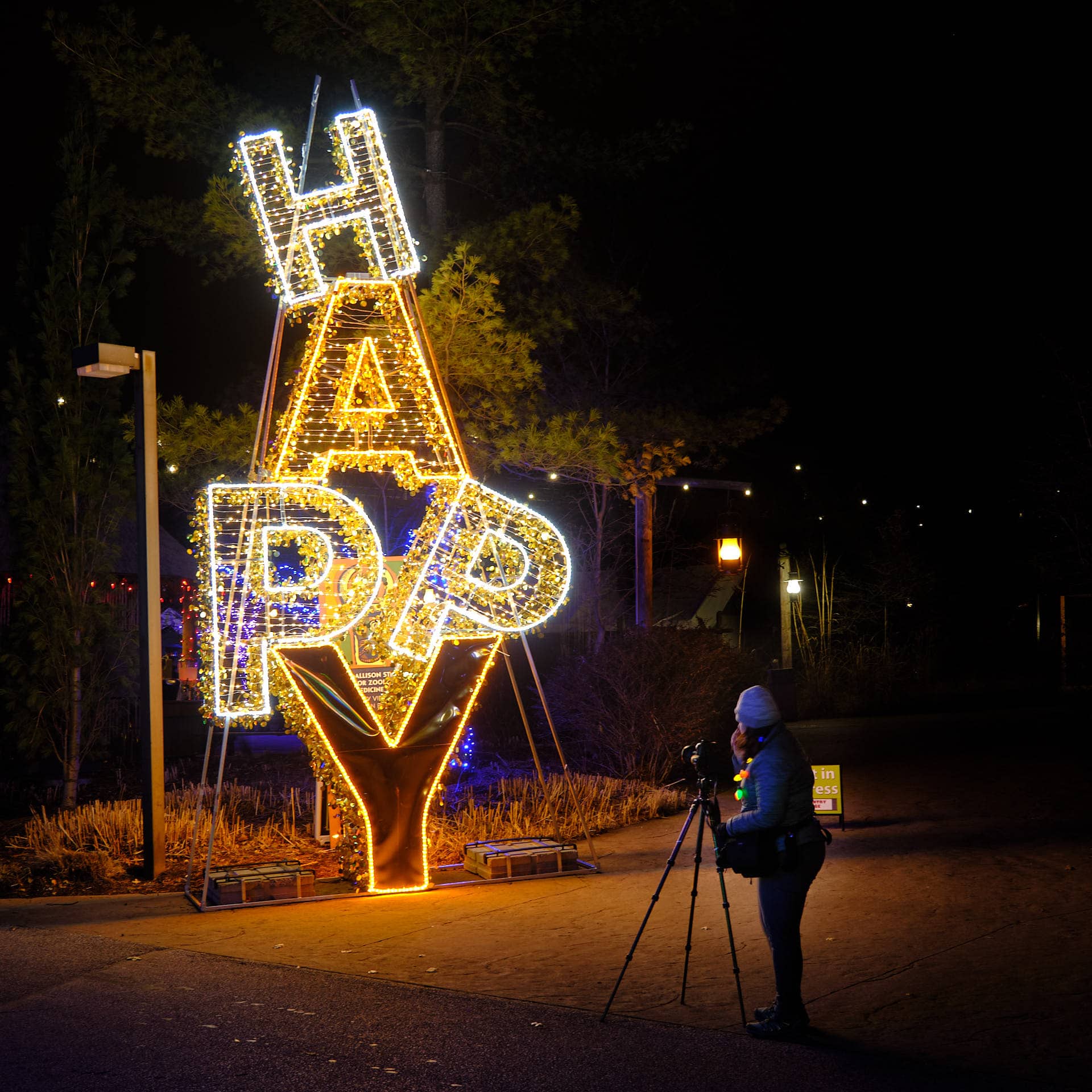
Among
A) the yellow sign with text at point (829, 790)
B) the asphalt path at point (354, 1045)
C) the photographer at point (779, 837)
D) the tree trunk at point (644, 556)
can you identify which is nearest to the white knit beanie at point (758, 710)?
the photographer at point (779, 837)

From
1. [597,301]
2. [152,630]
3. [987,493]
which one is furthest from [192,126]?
[987,493]

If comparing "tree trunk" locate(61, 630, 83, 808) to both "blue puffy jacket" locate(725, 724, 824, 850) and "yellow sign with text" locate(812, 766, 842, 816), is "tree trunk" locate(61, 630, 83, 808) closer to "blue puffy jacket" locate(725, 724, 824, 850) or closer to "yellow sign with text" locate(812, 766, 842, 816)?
"yellow sign with text" locate(812, 766, 842, 816)

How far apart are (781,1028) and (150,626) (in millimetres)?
6093

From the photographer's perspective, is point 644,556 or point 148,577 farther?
point 644,556

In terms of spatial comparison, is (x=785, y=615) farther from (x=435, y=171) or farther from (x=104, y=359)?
(x=104, y=359)

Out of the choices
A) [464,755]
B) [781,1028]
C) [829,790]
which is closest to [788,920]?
[781,1028]

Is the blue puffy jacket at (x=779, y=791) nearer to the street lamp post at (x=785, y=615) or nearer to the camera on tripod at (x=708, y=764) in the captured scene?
the camera on tripod at (x=708, y=764)

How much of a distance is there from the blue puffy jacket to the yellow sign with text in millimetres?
4878

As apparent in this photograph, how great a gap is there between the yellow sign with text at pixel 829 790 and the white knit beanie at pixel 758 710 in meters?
4.91

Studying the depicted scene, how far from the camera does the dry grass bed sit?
9508mm

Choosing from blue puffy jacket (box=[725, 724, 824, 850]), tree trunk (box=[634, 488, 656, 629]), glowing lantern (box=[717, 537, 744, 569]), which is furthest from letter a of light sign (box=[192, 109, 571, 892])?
tree trunk (box=[634, 488, 656, 629])

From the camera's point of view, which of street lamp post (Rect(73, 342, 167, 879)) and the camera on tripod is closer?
the camera on tripod

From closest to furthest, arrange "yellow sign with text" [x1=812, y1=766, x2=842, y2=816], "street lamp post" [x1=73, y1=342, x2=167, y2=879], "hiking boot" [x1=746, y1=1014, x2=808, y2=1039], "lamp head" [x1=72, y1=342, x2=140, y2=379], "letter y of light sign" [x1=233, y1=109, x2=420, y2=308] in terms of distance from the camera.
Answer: "hiking boot" [x1=746, y1=1014, x2=808, y2=1039] < "lamp head" [x1=72, y1=342, x2=140, y2=379] < "street lamp post" [x1=73, y1=342, x2=167, y2=879] < "letter y of light sign" [x1=233, y1=109, x2=420, y2=308] < "yellow sign with text" [x1=812, y1=766, x2=842, y2=816]

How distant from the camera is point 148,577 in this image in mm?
9578
